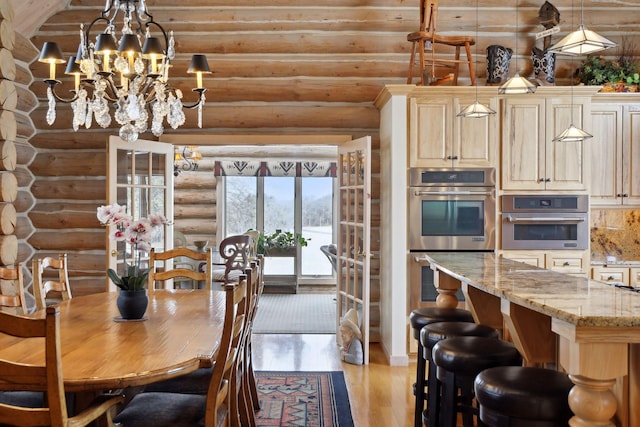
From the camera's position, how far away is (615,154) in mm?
5488

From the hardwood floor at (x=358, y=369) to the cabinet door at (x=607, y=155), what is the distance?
232 centimetres

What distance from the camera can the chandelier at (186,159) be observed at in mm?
8426

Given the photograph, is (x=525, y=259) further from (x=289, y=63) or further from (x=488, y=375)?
(x=488, y=375)

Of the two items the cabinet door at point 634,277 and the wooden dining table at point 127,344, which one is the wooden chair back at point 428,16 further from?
the wooden dining table at point 127,344

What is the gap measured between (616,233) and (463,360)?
404 cm

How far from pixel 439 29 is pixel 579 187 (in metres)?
2.05

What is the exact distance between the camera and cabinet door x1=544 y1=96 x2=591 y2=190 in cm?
532

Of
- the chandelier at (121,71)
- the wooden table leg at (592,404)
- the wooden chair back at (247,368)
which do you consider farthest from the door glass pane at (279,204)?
the wooden table leg at (592,404)

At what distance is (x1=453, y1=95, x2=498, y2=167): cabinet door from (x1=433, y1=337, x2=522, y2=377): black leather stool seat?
114 inches

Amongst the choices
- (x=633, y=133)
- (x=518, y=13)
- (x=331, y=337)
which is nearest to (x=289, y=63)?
(x=518, y=13)

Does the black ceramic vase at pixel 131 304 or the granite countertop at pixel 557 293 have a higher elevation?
the granite countertop at pixel 557 293

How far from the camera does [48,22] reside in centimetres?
598

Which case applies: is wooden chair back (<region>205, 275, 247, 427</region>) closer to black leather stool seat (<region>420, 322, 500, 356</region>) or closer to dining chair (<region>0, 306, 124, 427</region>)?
dining chair (<region>0, 306, 124, 427</region>)

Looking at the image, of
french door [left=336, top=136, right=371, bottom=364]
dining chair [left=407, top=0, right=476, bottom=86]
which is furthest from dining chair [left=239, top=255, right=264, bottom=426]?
dining chair [left=407, top=0, right=476, bottom=86]
